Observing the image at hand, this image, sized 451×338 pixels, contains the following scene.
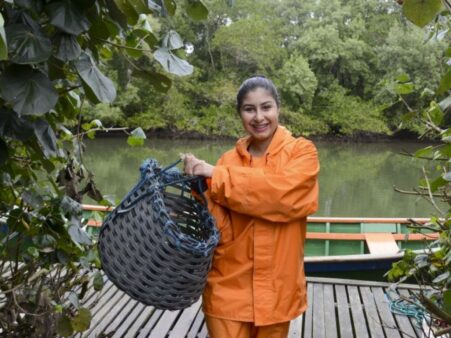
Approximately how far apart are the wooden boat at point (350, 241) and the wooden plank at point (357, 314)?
0.92 metres

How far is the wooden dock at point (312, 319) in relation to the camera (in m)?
2.30

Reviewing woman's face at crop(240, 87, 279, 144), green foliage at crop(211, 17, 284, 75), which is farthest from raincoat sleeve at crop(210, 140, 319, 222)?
green foliage at crop(211, 17, 284, 75)

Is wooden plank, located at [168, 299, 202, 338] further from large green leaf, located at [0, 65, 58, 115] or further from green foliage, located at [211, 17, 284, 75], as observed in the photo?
green foliage, located at [211, 17, 284, 75]

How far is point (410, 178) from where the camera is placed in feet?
41.8

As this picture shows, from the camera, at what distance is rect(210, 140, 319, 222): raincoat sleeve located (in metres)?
1.23

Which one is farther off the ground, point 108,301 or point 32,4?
point 32,4

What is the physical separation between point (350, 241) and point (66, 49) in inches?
162

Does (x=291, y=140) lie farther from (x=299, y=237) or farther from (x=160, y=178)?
(x=160, y=178)

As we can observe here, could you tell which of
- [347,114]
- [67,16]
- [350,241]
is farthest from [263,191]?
[347,114]

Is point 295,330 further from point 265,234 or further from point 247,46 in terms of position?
point 247,46

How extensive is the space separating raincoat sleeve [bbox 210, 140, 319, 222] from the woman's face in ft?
0.43

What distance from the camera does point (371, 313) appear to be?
249 cm

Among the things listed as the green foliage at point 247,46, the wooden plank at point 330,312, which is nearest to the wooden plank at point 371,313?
the wooden plank at point 330,312

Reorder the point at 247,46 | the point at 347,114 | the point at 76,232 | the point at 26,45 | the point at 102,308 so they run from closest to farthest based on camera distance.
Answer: the point at 26,45 < the point at 76,232 < the point at 102,308 < the point at 247,46 < the point at 347,114
